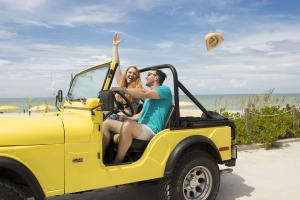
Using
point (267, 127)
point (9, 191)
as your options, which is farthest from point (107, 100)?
point (267, 127)

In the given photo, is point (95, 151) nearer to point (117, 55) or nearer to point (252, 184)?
point (117, 55)

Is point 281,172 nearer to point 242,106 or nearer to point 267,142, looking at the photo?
point 267,142

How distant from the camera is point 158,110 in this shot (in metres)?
3.92

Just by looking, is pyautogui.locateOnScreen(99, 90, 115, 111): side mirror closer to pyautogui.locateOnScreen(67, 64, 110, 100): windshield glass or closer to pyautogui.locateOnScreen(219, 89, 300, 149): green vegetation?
pyautogui.locateOnScreen(67, 64, 110, 100): windshield glass

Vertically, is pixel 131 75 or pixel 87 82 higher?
pixel 131 75

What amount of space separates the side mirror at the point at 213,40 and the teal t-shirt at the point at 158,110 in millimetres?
1130

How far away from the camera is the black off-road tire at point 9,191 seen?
279 centimetres

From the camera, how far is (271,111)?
986cm

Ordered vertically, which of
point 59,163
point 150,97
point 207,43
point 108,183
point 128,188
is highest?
point 207,43

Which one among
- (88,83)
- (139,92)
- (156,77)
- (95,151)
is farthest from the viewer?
(156,77)

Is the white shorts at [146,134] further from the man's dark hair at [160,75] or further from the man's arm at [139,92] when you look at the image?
the man's dark hair at [160,75]

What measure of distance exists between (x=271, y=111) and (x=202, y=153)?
662 cm

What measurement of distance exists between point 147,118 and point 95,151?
3.11ft

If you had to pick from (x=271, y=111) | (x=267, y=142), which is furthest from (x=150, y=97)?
(x=271, y=111)
